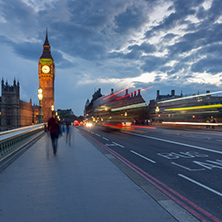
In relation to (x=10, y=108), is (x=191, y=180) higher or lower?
lower

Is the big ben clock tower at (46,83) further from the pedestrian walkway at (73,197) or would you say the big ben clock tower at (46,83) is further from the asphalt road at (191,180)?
the pedestrian walkway at (73,197)

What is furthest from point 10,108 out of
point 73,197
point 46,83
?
point 73,197

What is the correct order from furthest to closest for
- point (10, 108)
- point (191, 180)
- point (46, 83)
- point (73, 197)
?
1. point (46, 83)
2. point (10, 108)
3. point (191, 180)
4. point (73, 197)

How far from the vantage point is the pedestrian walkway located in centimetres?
374

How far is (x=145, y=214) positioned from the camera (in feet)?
12.5

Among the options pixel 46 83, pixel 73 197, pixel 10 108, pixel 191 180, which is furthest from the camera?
pixel 46 83

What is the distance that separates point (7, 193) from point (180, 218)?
12.2 ft

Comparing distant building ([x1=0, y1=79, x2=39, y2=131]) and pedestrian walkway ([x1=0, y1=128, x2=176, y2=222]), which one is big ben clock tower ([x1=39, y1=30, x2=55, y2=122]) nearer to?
distant building ([x1=0, y1=79, x2=39, y2=131])

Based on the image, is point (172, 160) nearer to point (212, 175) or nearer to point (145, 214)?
point (212, 175)

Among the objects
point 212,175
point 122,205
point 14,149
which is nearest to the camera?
point 122,205

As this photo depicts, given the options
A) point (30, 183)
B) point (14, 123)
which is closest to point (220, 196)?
point (30, 183)

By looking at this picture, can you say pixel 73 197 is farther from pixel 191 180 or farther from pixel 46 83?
pixel 46 83

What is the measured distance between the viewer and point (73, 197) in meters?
4.62

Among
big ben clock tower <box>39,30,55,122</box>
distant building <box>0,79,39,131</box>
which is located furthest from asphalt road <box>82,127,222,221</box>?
big ben clock tower <box>39,30,55,122</box>
